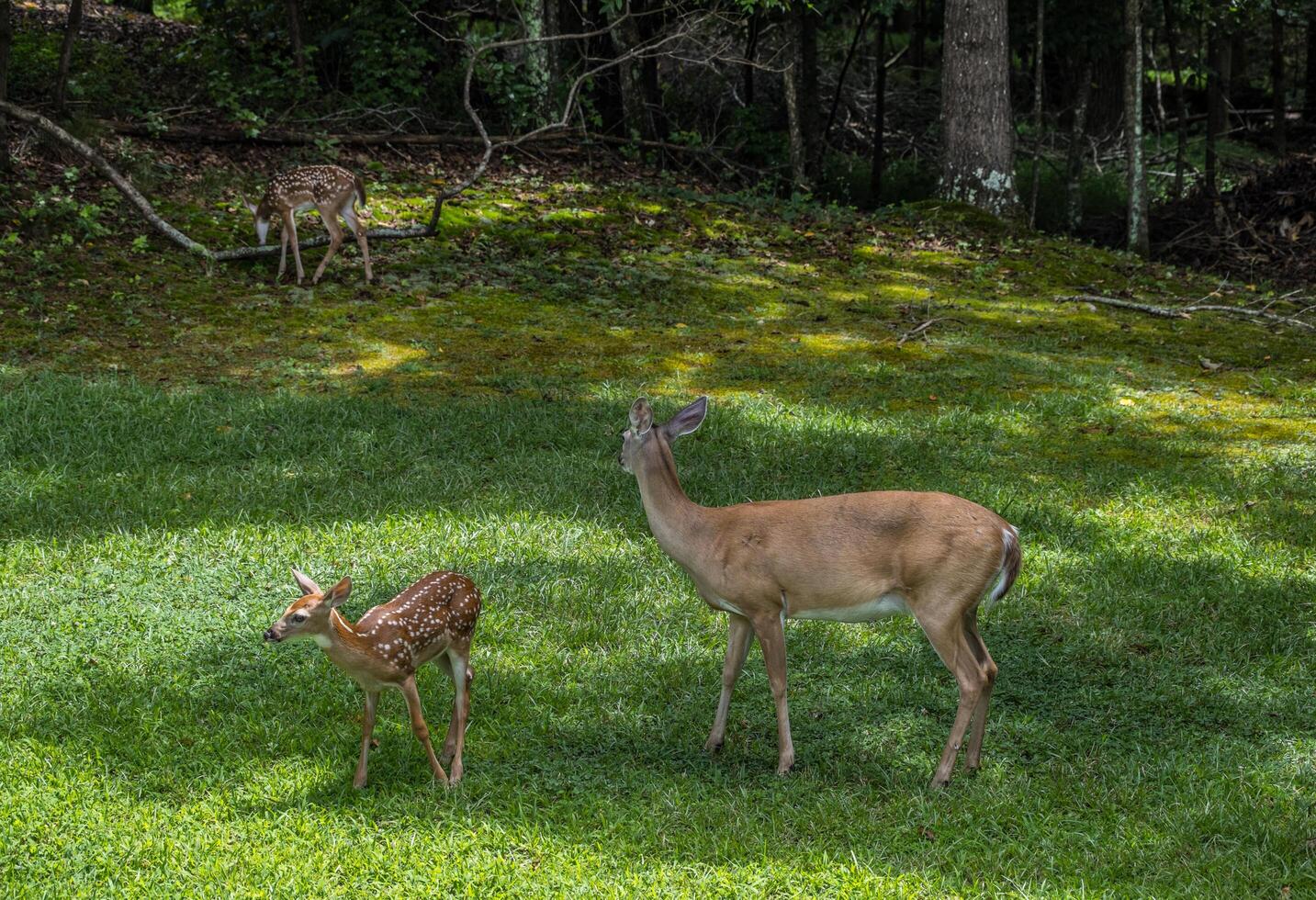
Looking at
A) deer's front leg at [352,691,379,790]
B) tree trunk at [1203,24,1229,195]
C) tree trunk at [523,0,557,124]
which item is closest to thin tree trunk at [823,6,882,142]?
tree trunk at [523,0,557,124]

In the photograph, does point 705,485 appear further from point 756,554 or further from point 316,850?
point 316,850

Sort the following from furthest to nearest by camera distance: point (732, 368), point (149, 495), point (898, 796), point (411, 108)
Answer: point (411, 108) < point (732, 368) < point (149, 495) < point (898, 796)

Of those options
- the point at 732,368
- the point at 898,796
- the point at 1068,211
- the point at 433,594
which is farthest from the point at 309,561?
the point at 1068,211

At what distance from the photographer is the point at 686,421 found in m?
4.83

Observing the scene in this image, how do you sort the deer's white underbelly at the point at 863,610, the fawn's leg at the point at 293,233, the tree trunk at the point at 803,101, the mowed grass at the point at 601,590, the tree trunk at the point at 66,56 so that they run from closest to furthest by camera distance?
the mowed grass at the point at 601,590, the deer's white underbelly at the point at 863,610, the fawn's leg at the point at 293,233, the tree trunk at the point at 66,56, the tree trunk at the point at 803,101

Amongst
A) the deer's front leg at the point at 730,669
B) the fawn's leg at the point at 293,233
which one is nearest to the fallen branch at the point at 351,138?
the fawn's leg at the point at 293,233

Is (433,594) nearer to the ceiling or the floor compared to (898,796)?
nearer to the ceiling

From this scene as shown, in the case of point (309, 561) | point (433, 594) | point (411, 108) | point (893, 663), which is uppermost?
point (411, 108)

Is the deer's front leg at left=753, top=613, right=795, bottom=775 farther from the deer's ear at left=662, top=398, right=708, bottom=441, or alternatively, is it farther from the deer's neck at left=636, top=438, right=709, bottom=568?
the deer's ear at left=662, top=398, right=708, bottom=441

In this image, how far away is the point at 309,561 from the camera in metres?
6.37

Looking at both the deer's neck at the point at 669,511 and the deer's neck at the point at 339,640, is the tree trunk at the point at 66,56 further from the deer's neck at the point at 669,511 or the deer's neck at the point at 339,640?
the deer's neck at the point at 339,640

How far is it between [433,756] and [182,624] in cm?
187

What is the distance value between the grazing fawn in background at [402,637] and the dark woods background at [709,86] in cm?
905

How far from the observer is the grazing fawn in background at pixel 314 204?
11195mm
